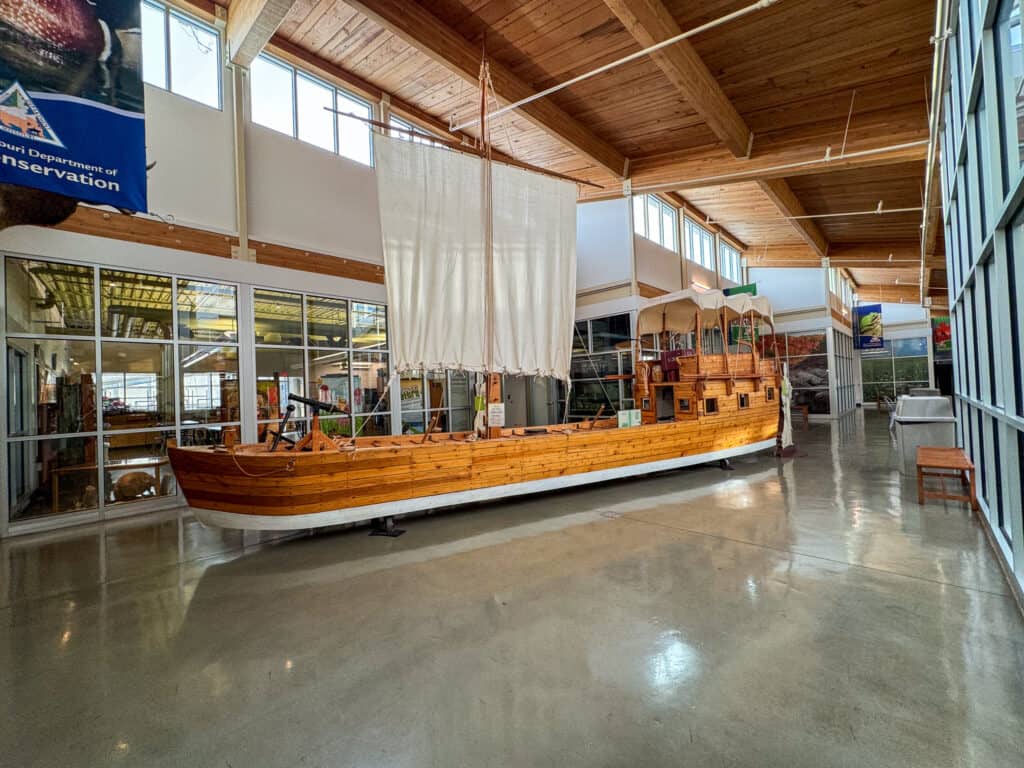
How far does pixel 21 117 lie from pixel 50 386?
3.21 meters

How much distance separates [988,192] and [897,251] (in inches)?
691

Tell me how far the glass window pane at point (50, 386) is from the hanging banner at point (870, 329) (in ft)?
75.1

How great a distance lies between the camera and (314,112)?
28.0 feet

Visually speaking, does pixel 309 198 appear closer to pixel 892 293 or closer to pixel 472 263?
pixel 472 263

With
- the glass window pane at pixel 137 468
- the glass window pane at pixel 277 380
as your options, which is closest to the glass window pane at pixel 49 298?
the glass window pane at pixel 137 468

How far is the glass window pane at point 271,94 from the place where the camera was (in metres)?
7.75

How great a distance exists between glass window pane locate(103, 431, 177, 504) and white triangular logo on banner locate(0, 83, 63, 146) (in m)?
3.72

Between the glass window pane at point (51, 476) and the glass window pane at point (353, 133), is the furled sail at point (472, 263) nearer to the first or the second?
the glass window pane at point (353, 133)

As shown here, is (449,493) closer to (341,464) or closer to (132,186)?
(341,464)

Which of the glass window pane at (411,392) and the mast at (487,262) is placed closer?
the mast at (487,262)

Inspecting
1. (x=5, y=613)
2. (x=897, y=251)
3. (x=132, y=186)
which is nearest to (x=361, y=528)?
(x=5, y=613)

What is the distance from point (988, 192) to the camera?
120 inches

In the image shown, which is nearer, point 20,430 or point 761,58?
point 20,430

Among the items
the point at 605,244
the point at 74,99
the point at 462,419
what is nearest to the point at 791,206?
the point at 605,244
